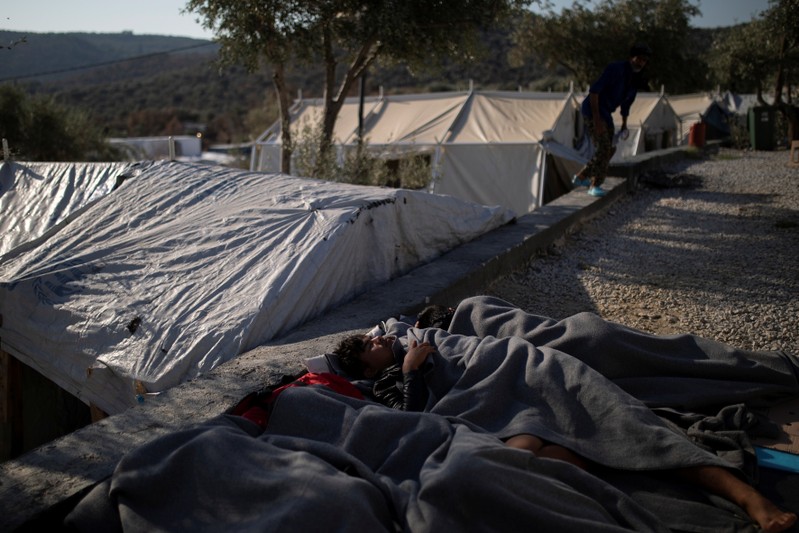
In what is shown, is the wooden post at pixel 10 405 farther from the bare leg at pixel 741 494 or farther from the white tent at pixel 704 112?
the white tent at pixel 704 112

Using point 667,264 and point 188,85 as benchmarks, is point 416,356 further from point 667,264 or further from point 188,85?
point 188,85

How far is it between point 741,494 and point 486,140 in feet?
35.9

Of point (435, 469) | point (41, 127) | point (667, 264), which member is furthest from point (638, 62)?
point (41, 127)

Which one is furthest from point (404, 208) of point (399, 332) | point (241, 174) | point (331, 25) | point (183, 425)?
point (331, 25)

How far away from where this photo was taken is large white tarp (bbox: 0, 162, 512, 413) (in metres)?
3.68

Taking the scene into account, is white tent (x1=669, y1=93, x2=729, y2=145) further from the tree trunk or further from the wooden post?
the wooden post

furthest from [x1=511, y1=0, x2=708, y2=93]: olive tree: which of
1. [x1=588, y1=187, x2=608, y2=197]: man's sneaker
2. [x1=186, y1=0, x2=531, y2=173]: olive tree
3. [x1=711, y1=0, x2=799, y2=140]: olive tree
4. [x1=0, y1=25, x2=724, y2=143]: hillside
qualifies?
[x1=588, y1=187, x2=608, y2=197]: man's sneaker

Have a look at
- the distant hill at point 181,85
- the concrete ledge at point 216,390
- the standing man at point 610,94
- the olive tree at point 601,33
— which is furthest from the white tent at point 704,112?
the concrete ledge at point 216,390

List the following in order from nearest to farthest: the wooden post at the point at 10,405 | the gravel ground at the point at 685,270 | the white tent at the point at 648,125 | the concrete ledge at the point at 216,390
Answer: the concrete ledge at the point at 216,390 → the gravel ground at the point at 685,270 → the wooden post at the point at 10,405 → the white tent at the point at 648,125

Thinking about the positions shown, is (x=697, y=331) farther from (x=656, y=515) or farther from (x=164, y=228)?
(x=164, y=228)

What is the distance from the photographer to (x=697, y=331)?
395 centimetres

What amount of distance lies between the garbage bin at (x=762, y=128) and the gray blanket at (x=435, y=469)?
55.5 ft

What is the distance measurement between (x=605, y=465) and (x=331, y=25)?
846 cm

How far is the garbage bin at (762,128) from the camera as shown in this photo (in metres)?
16.4
